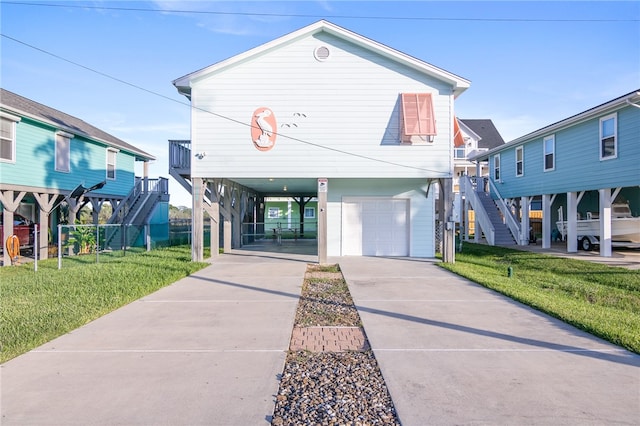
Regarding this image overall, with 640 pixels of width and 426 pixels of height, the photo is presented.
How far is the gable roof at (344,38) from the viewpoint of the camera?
13117 millimetres

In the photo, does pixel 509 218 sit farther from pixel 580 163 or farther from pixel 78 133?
pixel 78 133

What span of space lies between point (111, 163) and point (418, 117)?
14.7 meters

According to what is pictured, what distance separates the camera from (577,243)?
1680 centimetres

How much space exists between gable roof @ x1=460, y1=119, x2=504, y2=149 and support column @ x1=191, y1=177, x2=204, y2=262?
31.1 meters

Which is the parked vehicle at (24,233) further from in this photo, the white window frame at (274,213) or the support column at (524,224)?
the white window frame at (274,213)

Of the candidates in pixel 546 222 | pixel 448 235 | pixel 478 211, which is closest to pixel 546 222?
pixel 546 222

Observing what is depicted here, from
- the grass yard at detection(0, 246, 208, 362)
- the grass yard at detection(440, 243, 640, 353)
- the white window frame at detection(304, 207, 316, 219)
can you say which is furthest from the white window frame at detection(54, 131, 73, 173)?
the white window frame at detection(304, 207, 316, 219)

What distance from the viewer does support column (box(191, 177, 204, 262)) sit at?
13555 millimetres

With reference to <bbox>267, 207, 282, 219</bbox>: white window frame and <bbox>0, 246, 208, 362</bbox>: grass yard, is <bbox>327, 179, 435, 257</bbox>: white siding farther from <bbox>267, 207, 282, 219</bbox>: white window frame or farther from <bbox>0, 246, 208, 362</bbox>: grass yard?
<bbox>267, 207, 282, 219</bbox>: white window frame

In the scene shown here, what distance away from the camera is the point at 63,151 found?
52.7ft

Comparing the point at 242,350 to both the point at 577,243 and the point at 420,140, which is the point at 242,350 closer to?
the point at 420,140

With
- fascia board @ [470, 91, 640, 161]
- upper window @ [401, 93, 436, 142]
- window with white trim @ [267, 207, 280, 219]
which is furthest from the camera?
window with white trim @ [267, 207, 280, 219]

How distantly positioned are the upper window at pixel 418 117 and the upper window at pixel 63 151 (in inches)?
508

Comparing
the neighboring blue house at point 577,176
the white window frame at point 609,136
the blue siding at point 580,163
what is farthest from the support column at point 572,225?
the white window frame at point 609,136
